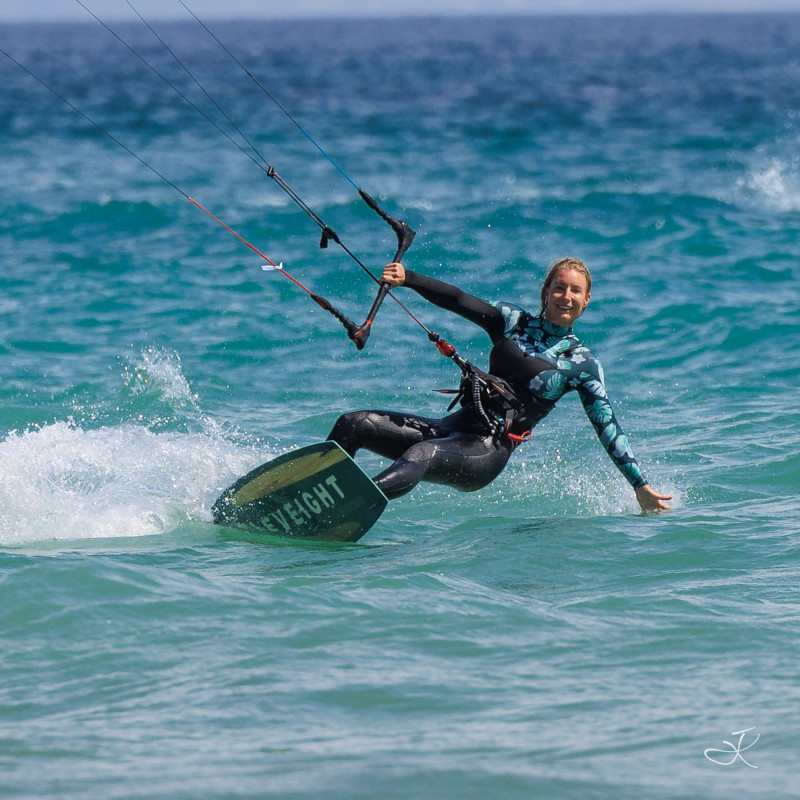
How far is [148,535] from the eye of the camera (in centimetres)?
648

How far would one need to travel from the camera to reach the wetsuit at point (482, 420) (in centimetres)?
663

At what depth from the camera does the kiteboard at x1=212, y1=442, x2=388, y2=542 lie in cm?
624

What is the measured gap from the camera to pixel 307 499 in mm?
→ 6406

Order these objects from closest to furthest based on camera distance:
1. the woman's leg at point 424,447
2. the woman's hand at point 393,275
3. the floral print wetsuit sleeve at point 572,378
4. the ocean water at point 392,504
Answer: the ocean water at point 392,504, the woman's hand at point 393,275, the woman's leg at point 424,447, the floral print wetsuit sleeve at point 572,378

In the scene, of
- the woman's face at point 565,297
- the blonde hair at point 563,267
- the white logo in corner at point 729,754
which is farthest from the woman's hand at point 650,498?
the white logo in corner at point 729,754

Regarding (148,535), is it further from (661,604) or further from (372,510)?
(661,604)

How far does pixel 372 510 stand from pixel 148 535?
125cm

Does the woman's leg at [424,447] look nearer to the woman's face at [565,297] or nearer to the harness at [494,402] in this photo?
the harness at [494,402]

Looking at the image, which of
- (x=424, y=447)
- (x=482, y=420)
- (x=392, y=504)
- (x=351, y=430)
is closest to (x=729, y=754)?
(x=424, y=447)

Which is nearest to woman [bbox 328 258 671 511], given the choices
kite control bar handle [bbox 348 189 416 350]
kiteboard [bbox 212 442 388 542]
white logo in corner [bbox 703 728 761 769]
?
kite control bar handle [bbox 348 189 416 350]

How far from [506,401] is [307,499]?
1296mm

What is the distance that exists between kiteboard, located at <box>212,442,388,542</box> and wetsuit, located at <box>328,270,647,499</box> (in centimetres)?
37

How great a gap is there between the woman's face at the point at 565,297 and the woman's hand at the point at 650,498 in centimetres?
105

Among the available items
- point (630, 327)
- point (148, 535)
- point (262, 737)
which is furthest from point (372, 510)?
point (630, 327)
